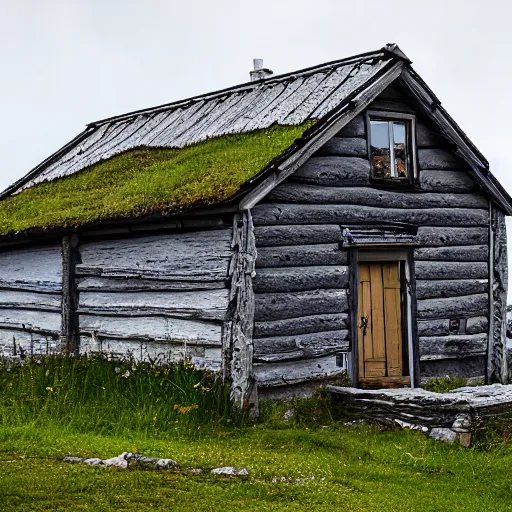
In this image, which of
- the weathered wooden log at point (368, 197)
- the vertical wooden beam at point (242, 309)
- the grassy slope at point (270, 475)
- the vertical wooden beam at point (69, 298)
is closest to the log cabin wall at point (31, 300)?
the vertical wooden beam at point (69, 298)

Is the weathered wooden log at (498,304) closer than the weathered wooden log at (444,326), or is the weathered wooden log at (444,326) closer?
the weathered wooden log at (444,326)

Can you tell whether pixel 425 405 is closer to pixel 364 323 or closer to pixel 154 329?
pixel 364 323

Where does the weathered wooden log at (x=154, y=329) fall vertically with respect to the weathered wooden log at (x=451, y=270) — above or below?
below

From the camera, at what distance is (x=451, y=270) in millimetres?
14703

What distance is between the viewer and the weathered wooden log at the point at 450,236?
47.1ft

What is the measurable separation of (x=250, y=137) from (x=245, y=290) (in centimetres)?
320

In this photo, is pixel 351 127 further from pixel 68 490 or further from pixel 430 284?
pixel 68 490

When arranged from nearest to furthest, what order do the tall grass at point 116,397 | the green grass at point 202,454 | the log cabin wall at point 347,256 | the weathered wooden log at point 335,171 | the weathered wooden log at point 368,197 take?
the green grass at point 202,454 → the tall grass at point 116,397 → the log cabin wall at point 347,256 → the weathered wooden log at point 368,197 → the weathered wooden log at point 335,171

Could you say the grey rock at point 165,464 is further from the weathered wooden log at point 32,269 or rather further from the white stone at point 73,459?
the weathered wooden log at point 32,269

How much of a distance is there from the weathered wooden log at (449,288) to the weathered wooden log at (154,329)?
3598 mm

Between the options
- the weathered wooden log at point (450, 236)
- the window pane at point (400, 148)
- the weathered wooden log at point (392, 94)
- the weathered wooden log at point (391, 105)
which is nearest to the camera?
the weathered wooden log at point (391, 105)

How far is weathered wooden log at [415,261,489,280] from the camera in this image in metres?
14.3

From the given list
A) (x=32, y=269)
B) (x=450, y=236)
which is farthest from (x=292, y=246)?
(x=32, y=269)

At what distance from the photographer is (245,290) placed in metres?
12.0
